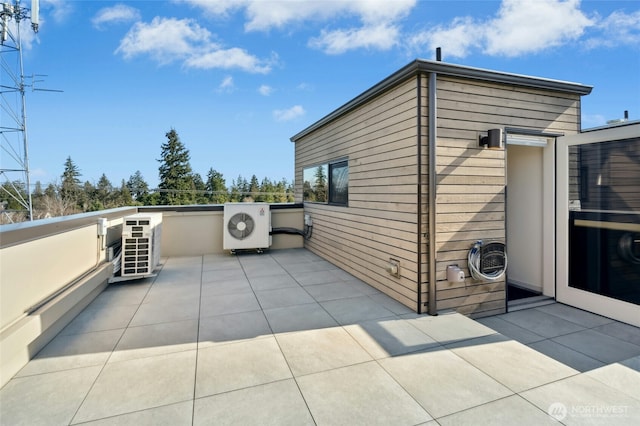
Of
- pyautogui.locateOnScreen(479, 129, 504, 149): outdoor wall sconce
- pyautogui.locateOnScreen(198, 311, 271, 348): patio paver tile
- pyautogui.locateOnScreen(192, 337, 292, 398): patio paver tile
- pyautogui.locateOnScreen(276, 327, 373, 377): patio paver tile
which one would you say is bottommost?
pyautogui.locateOnScreen(276, 327, 373, 377): patio paver tile

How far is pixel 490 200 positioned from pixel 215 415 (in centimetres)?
327

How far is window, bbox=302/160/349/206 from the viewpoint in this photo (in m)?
5.07

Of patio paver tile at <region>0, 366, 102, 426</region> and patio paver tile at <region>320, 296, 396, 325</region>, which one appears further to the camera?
patio paver tile at <region>320, 296, 396, 325</region>

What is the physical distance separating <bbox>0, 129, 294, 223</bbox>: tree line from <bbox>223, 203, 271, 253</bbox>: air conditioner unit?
18.5ft

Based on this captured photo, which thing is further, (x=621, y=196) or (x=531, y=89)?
(x=531, y=89)

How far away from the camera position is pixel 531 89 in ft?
11.9

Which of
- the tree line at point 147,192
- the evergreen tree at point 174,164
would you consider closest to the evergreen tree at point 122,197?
the tree line at point 147,192

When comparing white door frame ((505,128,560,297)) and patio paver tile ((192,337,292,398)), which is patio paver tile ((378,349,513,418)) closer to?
patio paver tile ((192,337,292,398))

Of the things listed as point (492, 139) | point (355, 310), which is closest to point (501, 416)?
point (355, 310)

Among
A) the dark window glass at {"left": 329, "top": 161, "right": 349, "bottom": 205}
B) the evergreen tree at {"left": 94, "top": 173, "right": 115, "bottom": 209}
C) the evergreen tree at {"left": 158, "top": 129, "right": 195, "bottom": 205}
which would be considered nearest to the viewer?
the dark window glass at {"left": 329, "top": 161, "right": 349, "bottom": 205}

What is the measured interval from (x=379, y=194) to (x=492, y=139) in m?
1.36

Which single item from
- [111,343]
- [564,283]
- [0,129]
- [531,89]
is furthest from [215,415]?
[0,129]

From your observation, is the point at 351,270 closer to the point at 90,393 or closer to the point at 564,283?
the point at 564,283

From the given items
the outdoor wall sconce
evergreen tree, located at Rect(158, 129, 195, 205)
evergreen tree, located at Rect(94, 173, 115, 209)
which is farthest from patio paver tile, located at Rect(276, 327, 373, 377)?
evergreen tree, located at Rect(158, 129, 195, 205)
